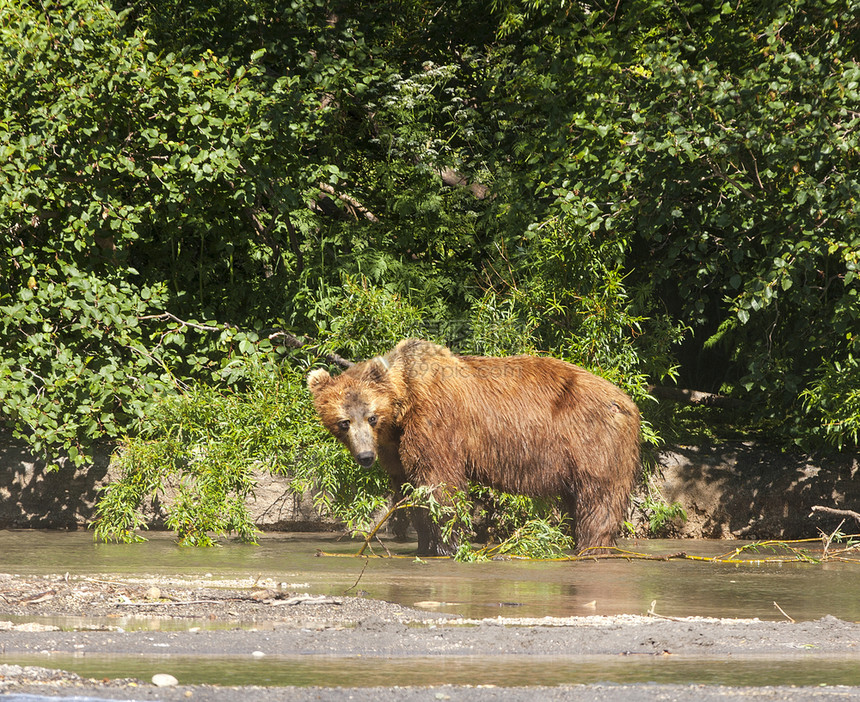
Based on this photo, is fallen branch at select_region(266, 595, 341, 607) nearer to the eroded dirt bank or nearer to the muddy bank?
the eroded dirt bank

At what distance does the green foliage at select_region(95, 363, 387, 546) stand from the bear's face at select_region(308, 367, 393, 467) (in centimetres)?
89

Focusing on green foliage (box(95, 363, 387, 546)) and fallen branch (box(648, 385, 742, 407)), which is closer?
green foliage (box(95, 363, 387, 546))

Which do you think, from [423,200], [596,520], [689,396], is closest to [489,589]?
[596,520]

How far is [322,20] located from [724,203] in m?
4.34

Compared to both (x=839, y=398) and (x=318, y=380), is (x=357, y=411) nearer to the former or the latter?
(x=318, y=380)

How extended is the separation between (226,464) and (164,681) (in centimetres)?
546

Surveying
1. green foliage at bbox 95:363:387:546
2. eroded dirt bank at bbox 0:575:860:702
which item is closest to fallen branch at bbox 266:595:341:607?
eroded dirt bank at bbox 0:575:860:702

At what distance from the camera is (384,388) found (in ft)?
27.1

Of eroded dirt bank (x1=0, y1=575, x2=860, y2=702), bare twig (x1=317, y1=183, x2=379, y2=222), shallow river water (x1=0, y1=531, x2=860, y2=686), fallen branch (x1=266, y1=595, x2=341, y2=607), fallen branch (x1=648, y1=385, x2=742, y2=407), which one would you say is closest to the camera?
eroded dirt bank (x1=0, y1=575, x2=860, y2=702)

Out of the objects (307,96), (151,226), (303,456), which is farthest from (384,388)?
(151,226)

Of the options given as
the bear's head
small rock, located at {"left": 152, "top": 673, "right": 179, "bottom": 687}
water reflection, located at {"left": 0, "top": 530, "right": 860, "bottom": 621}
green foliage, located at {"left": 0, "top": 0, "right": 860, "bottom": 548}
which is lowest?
water reflection, located at {"left": 0, "top": 530, "right": 860, "bottom": 621}

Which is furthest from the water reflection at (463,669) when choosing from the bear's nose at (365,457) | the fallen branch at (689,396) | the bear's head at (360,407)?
the fallen branch at (689,396)

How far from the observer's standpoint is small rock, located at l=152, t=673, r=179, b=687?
3.84 m

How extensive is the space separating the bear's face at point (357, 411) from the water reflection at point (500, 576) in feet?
2.56
